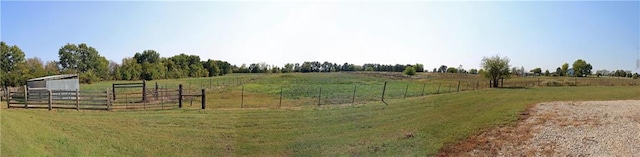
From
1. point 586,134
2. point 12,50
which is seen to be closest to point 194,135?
point 586,134

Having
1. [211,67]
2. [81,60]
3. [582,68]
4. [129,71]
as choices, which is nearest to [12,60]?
[81,60]

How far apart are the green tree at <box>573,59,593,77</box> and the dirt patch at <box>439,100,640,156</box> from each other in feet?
98.9

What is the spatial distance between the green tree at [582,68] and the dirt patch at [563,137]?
30.2 meters

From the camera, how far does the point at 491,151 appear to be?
9.98 m

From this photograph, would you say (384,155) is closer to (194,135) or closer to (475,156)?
(475,156)

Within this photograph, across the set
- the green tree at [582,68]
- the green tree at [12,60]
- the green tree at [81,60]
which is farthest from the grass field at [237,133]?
the green tree at [81,60]

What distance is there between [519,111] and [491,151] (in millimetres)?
5134

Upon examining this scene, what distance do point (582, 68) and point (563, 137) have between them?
35.9 m

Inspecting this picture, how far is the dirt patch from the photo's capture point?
30.9 feet

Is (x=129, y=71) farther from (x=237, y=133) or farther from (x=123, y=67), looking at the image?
(x=237, y=133)

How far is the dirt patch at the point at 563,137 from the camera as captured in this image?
9.43m

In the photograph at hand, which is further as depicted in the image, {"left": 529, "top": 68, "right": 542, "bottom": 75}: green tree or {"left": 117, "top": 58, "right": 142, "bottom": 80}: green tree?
{"left": 117, "top": 58, "right": 142, "bottom": 80}: green tree

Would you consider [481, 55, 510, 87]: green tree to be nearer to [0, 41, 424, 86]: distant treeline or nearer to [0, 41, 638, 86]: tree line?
[0, 41, 638, 86]: tree line

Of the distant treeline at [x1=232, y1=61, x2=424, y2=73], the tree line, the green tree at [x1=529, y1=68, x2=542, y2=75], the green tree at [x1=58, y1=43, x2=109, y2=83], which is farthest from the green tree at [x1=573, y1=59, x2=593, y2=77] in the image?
the green tree at [x1=58, y1=43, x2=109, y2=83]
